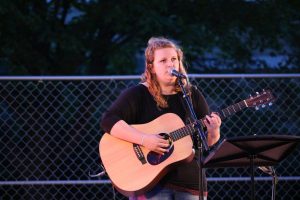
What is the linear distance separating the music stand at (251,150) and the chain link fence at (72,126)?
1700mm

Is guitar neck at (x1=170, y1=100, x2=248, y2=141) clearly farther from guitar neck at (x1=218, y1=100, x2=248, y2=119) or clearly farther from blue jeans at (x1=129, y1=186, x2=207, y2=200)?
blue jeans at (x1=129, y1=186, x2=207, y2=200)

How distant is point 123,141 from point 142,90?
14.9 inches

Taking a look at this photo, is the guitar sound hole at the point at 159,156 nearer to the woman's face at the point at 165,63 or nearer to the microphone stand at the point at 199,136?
the microphone stand at the point at 199,136

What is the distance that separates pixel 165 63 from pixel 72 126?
1889 mm

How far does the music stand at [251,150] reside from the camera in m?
3.44

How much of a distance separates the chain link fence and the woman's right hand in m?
1.60

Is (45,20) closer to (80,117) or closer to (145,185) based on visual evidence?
(80,117)

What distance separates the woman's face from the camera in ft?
12.9

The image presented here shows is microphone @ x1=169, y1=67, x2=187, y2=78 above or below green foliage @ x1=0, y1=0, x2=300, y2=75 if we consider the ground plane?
above

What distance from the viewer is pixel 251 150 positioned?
3.61m

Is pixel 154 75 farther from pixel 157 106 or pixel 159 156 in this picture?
pixel 159 156

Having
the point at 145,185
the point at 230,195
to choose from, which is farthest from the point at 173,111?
the point at 230,195

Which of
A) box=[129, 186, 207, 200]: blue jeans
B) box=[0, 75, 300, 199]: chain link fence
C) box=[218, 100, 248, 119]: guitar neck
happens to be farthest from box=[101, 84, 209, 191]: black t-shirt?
box=[0, 75, 300, 199]: chain link fence

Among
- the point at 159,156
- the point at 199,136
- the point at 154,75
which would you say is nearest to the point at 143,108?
the point at 154,75
